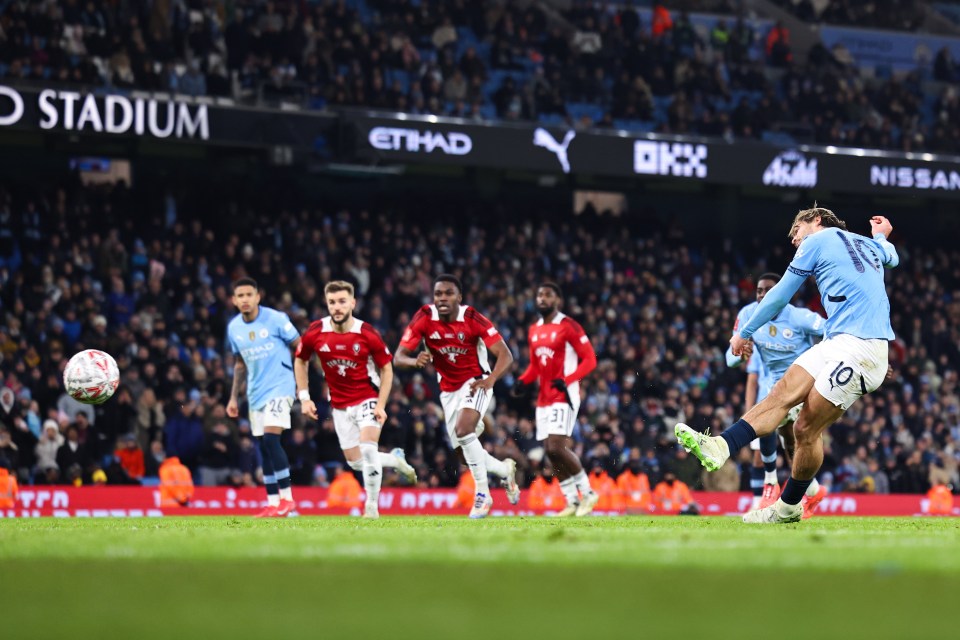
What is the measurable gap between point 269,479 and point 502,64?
60.4ft

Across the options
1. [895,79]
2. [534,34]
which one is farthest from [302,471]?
[895,79]

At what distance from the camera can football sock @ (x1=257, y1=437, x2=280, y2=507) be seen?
1488cm

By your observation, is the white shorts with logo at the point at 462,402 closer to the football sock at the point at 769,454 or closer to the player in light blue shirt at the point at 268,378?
the player in light blue shirt at the point at 268,378

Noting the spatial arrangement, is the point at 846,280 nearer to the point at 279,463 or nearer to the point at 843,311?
the point at 843,311

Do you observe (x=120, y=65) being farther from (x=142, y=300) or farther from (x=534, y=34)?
(x=534, y=34)

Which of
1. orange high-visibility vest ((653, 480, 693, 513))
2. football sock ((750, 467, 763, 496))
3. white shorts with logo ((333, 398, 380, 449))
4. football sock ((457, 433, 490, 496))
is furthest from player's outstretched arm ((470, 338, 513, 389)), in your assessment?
orange high-visibility vest ((653, 480, 693, 513))

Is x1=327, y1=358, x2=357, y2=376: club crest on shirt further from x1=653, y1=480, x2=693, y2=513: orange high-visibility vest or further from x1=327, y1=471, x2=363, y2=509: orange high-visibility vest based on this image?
x1=653, y1=480, x2=693, y2=513: orange high-visibility vest

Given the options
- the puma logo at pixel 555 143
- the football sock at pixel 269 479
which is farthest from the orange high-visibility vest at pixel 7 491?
the puma logo at pixel 555 143

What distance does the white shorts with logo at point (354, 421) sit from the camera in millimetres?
14133

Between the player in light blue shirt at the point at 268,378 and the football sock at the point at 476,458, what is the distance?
1.99 metres

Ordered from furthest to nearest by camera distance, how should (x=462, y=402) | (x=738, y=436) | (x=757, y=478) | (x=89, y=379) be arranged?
1. (x=757, y=478)
2. (x=462, y=402)
3. (x=89, y=379)
4. (x=738, y=436)

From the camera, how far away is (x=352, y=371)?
14188mm


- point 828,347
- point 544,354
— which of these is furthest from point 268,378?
point 828,347

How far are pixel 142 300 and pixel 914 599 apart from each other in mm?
20432
